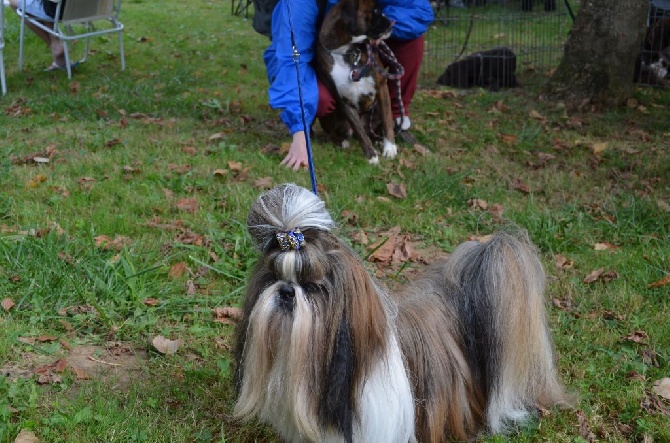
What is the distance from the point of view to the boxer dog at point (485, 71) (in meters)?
8.58

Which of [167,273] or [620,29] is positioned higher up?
[620,29]

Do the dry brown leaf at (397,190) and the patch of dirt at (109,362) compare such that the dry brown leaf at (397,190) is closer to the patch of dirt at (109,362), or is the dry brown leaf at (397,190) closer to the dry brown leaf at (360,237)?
the dry brown leaf at (360,237)

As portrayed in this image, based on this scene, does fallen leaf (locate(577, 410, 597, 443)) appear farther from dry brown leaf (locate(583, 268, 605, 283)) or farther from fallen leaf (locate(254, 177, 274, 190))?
fallen leaf (locate(254, 177, 274, 190))

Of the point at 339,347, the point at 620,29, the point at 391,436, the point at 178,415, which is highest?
the point at 620,29

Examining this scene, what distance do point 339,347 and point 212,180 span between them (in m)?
3.27

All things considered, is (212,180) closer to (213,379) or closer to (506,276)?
(213,379)

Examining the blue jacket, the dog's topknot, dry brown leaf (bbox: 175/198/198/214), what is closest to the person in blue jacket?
the blue jacket

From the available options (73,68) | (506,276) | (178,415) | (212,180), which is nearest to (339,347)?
(506,276)

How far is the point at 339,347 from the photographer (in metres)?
2.09

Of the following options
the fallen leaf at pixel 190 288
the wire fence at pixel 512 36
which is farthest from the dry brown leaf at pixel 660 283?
the wire fence at pixel 512 36

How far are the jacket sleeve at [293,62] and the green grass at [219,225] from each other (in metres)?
0.41

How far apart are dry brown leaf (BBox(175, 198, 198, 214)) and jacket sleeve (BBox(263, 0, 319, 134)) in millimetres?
1087

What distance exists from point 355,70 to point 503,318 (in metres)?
3.41

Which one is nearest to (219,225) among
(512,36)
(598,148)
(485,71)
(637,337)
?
(637,337)
